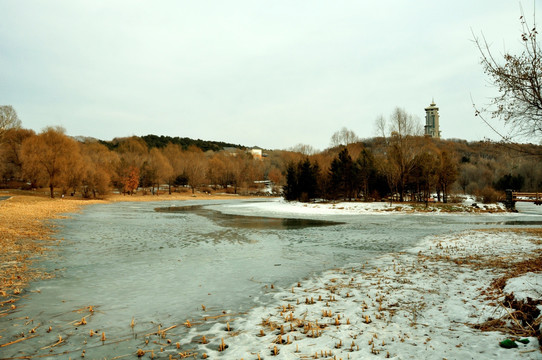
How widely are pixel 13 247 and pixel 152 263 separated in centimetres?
669

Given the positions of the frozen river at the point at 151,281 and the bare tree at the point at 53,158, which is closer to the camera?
the frozen river at the point at 151,281

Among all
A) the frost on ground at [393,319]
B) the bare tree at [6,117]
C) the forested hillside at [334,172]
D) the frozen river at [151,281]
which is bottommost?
the frozen river at [151,281]

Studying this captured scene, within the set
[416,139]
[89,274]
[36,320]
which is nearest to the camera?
[36,320]

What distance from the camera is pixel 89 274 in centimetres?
987

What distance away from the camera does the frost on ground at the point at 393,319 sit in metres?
4.64

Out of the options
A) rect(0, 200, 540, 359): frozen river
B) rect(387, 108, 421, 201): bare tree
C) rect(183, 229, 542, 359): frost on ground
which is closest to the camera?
rect(183, 229, 542, 359): frost on ground

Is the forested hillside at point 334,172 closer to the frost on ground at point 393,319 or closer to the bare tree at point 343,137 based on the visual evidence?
the bare tree at point 343,137

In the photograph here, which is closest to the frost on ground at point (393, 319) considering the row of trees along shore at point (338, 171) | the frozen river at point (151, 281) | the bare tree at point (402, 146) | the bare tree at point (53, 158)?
the frozen river at point (151, 281)

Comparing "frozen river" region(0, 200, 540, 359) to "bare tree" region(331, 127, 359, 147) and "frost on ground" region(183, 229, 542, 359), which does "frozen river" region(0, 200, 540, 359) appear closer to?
"frost on ground" region(183, 229, 542, 359)

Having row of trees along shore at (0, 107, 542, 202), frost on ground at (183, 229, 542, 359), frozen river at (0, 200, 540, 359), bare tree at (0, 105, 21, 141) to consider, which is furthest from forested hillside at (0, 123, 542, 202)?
frost on ground at (183, 229, 542, 359)

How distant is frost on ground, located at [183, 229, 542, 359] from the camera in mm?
4637

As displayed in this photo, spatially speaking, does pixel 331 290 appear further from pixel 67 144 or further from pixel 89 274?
pixel 67 144

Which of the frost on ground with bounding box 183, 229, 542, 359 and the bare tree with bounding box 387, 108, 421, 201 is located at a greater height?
the bare tree with bounding box 387, 108, 421, 201

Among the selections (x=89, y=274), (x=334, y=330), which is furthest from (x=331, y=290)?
(x=89, y=274)
